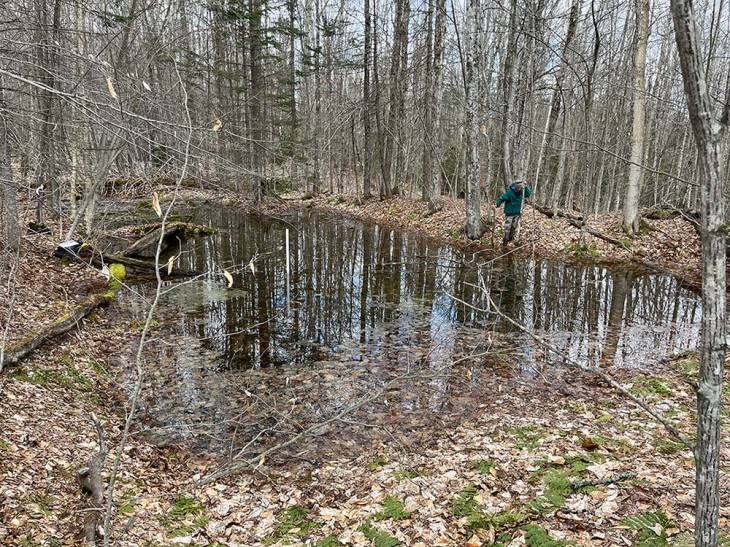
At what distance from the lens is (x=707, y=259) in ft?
5.02

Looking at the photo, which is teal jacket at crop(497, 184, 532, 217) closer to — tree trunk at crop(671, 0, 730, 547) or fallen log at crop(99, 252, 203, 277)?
fallen log at crop(99, 252, 203, 277)

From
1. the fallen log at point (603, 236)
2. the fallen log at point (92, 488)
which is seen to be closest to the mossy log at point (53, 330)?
the fallen log at point (92, 488)

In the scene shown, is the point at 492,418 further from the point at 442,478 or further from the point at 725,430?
the point at 725,430

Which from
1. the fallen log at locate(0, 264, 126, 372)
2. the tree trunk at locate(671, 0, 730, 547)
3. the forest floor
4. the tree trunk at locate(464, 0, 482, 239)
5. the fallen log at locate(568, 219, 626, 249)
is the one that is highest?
the tree trunk at locate(464, 0, 482, 239)

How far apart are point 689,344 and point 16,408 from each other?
9163mm

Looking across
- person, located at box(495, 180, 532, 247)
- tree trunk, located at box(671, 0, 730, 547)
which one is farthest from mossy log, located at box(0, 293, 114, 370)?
person, located at box(495, 180, 532, 247)

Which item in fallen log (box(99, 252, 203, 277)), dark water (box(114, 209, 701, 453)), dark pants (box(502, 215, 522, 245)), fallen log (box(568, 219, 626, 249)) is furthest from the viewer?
dark pants (box(502, 215, 522, 245))

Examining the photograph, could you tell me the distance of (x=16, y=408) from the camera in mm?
4730

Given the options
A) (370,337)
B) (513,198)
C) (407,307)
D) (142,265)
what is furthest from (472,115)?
(142,265)

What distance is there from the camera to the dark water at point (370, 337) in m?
5.73

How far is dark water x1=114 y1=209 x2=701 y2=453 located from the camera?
5.73m

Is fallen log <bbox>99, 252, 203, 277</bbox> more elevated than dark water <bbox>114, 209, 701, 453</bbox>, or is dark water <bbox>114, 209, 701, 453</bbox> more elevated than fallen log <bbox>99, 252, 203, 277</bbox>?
fallen log <bbox>99, 252, 203, 277</bbox>

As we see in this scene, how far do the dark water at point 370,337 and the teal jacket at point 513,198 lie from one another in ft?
5.05

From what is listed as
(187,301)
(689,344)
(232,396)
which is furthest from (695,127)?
(187,301)
